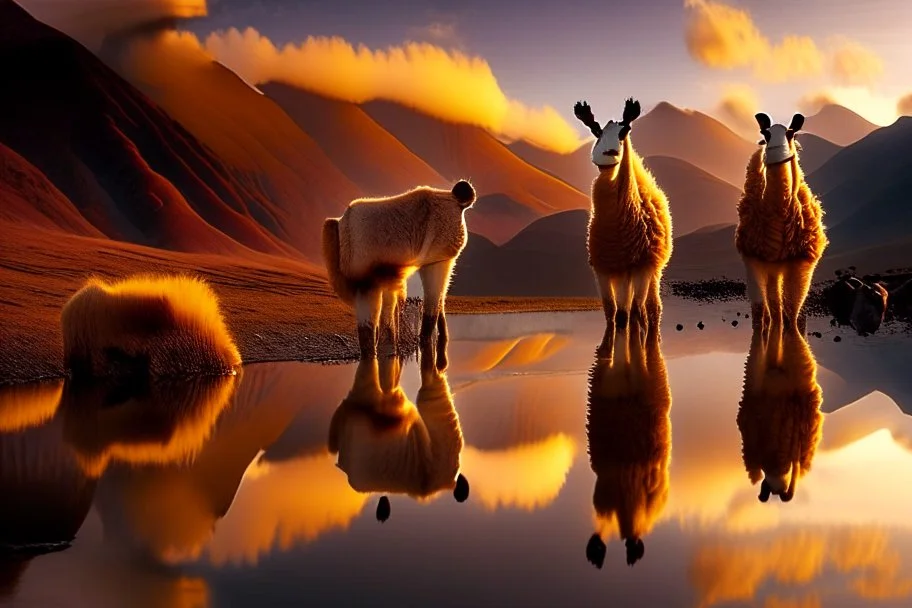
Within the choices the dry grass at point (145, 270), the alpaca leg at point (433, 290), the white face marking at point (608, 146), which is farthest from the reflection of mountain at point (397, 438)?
the white face marking at point (608, 146)

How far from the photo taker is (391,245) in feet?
26.4

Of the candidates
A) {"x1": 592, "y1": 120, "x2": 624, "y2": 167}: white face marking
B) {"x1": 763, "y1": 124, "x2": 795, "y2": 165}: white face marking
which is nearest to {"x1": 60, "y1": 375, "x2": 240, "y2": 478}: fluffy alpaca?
{"x1": 592, "y1": 120, "x2": 624, "y2": 167}: white face marking

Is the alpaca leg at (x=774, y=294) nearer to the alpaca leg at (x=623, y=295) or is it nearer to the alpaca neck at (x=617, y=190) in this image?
the alpaca leg at (x=623, y=295)

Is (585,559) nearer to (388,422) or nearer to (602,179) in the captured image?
(388,422)

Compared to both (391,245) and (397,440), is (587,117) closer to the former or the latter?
(391,245)

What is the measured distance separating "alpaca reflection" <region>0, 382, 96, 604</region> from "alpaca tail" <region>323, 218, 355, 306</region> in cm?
305

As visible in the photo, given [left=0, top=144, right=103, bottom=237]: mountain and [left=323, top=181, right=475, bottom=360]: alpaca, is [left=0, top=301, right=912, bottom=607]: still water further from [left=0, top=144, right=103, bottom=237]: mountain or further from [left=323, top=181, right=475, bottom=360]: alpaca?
[left=0, top=144, right=103, bottom=237]: mountain

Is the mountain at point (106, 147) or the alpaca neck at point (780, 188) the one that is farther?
the mountain at point (106, 147)

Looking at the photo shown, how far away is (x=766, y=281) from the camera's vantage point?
10469 millimetres

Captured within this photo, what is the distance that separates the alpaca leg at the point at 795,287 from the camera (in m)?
10.1

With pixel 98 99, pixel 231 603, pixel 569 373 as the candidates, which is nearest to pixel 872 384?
pixel 569 373

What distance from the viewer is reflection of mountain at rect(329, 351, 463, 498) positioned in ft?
12.9

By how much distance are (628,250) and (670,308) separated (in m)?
9.90

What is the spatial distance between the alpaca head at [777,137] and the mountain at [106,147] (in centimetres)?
2211
